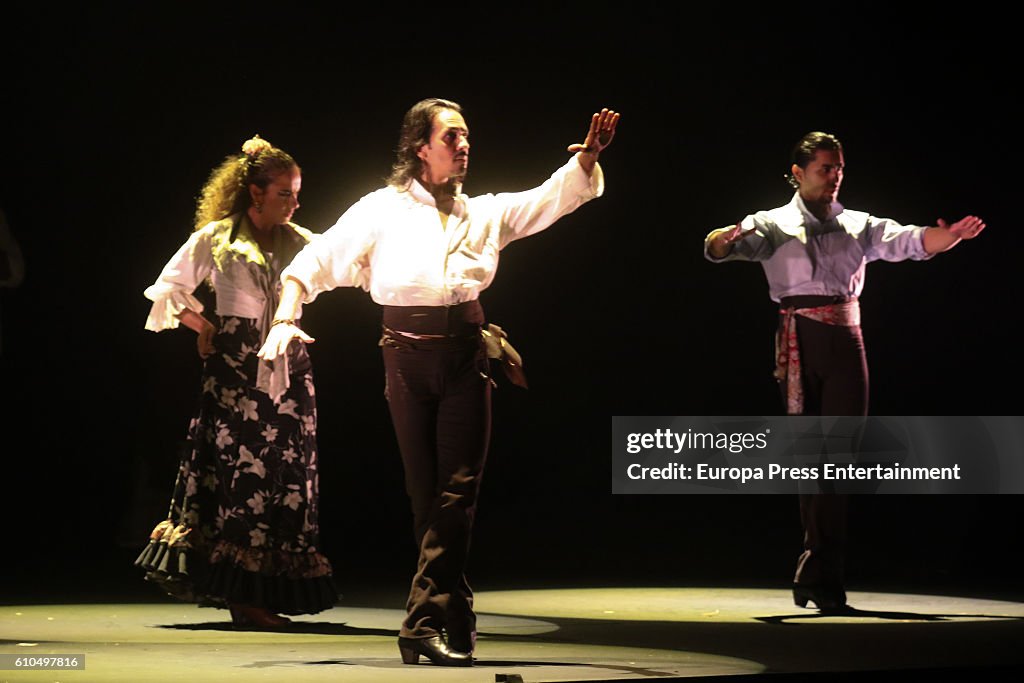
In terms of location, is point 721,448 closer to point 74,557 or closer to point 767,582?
point 767,582

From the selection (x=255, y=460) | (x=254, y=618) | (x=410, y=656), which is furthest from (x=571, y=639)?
(x=255, y=460)

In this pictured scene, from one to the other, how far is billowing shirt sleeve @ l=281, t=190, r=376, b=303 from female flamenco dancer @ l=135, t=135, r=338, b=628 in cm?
91

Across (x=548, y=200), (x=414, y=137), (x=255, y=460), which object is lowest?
(x=255, y=460)

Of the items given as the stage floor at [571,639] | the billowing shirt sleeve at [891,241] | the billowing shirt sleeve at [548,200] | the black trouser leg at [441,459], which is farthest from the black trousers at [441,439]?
the billowing shirt sleeve at [891,241]

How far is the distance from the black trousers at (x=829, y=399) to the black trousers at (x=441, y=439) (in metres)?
1.69

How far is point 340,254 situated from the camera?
4.06 metres

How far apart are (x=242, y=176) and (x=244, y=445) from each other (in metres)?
0.81

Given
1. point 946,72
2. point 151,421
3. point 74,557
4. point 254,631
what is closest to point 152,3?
point 151,421

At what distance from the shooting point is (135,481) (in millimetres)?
6871

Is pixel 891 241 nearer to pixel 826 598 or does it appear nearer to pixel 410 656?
pixel 826 598

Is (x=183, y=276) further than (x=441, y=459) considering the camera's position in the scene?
Yes

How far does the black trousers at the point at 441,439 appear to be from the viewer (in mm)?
3875

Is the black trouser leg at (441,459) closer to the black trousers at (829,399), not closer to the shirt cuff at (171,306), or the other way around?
the shirt cuff at (171,306)

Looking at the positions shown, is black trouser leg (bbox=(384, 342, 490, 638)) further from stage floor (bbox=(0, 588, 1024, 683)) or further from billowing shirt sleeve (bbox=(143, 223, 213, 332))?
billowing shirt sleeve (bbox=(143, 223, 213, 332))
